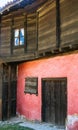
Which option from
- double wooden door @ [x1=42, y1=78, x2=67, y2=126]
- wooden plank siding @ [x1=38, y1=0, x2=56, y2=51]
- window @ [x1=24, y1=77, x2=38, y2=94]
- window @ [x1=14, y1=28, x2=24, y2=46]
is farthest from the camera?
window @ [x1=14, y1=28, x2=24, y2=46]

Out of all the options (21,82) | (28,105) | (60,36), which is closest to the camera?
(60,36)

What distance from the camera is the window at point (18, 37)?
15.3m

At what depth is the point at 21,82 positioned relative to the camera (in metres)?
16.2

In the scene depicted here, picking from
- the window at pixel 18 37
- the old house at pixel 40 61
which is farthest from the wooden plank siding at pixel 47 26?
the window at pixel 18 37

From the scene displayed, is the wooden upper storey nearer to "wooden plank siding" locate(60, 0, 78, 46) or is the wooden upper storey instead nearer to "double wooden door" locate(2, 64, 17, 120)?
"wooden plank siding" locate(60, 0, 78, 46)

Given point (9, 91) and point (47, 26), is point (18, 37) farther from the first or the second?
point (47, 26)

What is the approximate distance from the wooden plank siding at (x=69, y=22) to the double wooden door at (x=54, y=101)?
6.52 feet

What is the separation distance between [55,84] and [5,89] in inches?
157

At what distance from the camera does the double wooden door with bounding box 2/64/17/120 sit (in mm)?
15750

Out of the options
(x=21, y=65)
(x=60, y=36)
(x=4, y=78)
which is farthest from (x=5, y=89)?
(x=60, y=36)

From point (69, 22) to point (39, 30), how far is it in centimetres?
286

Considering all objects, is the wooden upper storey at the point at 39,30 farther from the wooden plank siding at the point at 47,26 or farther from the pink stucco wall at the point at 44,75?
the pink stucco wall at the point at 44,75

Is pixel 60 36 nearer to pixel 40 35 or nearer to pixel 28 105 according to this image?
pixel 40 35

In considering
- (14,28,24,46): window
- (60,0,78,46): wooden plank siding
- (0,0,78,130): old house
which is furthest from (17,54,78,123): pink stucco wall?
(14,28,24,46): window
